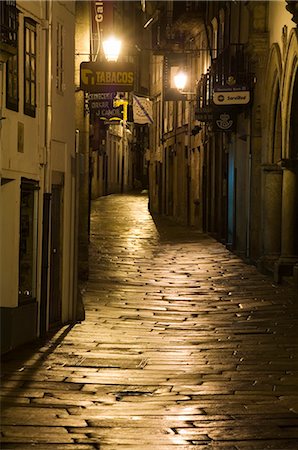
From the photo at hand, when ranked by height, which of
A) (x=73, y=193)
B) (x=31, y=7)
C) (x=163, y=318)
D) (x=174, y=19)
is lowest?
(x=163, y=318)

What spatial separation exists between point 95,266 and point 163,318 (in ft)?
20.3

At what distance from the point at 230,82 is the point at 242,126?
2.13m

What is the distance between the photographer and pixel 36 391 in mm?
8734

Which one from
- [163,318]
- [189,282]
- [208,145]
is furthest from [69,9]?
[208,145]

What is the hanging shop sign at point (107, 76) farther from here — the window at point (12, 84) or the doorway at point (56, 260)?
the window at point (12, 84)

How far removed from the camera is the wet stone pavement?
716 centimetres

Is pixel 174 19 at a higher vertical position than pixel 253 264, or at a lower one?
higher

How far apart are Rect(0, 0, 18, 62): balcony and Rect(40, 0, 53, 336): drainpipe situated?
170 centimetres

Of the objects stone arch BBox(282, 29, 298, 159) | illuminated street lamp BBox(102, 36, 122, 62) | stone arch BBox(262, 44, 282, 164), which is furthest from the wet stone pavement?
illuminated street lamp BBox(102, 36, 122, 62)

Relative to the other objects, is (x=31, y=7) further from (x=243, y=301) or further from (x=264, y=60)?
(x=264, y=60)

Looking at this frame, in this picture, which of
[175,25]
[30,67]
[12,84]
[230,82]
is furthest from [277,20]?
[175,25]

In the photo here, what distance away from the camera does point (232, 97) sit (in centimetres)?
2086

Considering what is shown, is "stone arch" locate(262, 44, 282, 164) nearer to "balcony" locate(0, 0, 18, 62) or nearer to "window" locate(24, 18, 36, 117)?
"window" locate(24, 18, 36, 117)

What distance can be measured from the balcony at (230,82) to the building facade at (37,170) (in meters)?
6.97
